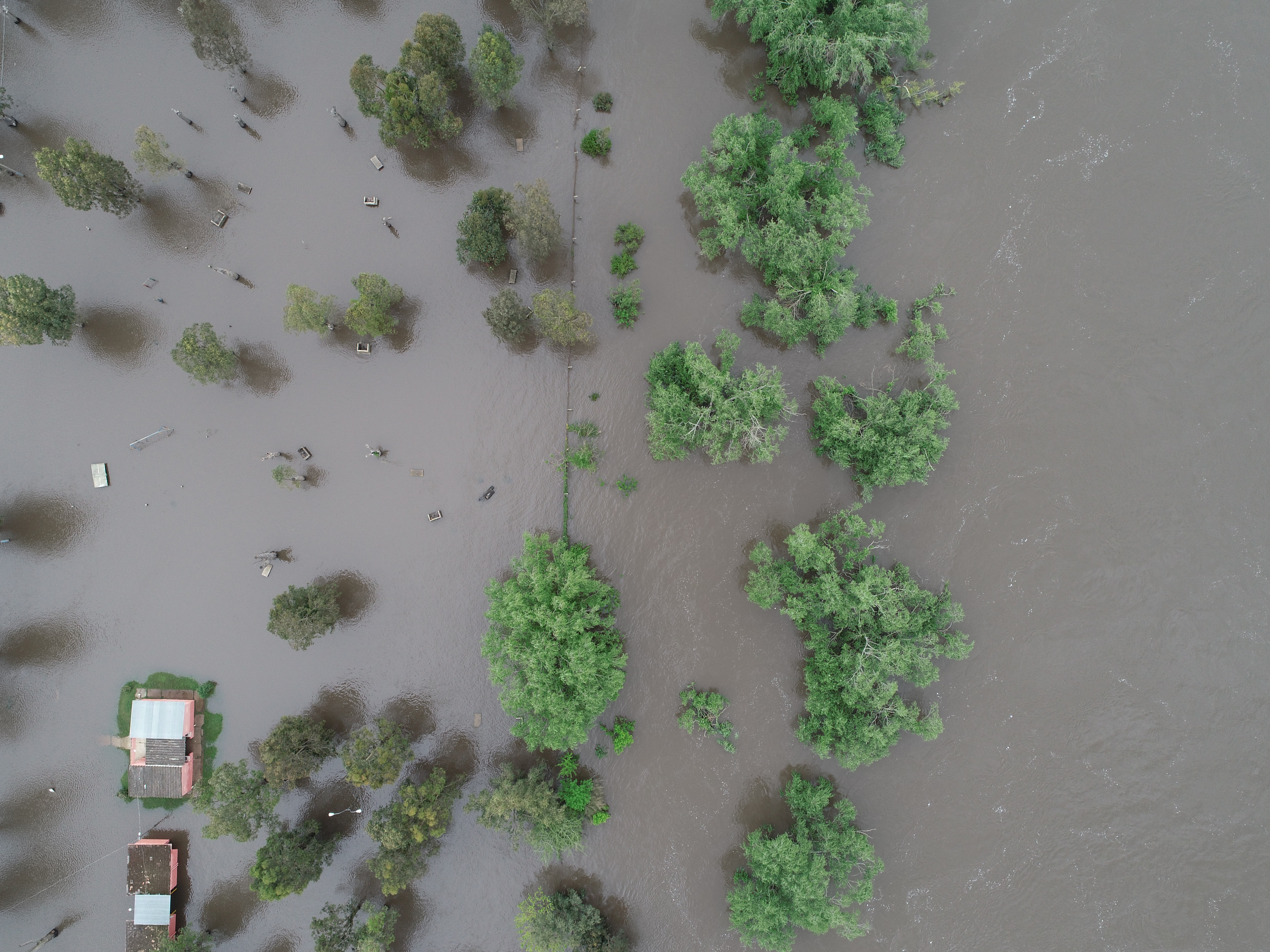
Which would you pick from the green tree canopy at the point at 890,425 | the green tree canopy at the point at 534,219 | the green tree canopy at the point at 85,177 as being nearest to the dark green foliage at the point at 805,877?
the green tree canopy at the point at 890,425

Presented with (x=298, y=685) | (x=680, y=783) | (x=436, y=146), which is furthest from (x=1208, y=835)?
(x=436, y=146)

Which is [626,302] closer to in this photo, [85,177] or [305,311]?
[305,311]

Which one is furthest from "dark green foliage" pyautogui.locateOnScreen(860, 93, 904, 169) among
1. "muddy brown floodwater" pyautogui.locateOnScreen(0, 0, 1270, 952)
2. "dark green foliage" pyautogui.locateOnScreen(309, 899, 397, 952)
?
"dark green foliage" pyautogui.locateOnScreen(309, 899, 397, 952)

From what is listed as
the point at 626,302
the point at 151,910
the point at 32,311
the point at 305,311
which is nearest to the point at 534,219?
the point at 626,302

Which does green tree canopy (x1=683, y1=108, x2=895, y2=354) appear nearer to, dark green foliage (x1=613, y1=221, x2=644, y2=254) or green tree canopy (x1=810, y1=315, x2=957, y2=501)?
green tree canopy (x1=810, y1=315, x2=957, y2=501)

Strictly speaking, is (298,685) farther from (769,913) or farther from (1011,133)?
(1011,133)
